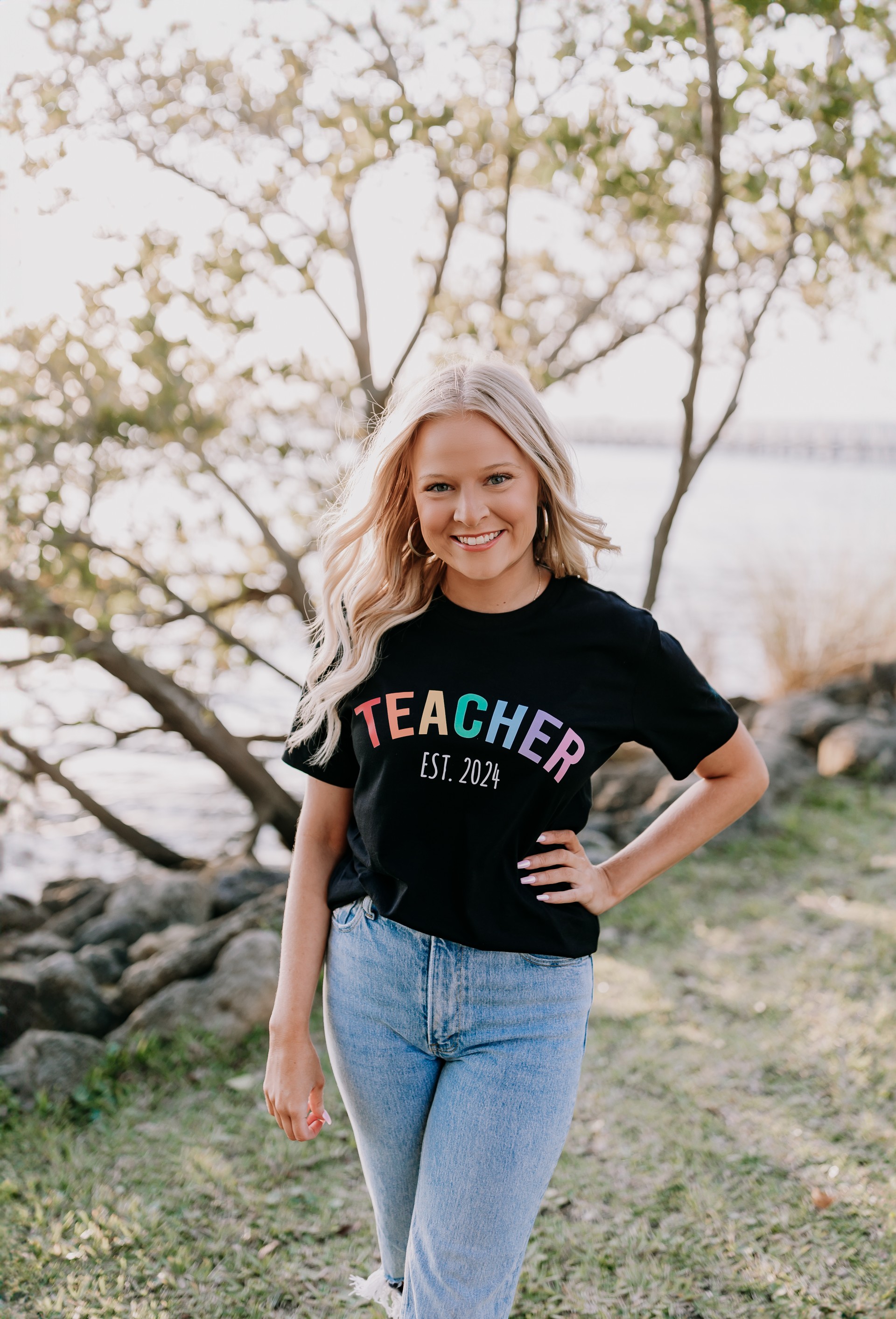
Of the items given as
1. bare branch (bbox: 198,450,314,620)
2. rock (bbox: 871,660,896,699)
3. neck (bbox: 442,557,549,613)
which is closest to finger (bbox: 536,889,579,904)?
neck (bbox: 442,557,549,613)

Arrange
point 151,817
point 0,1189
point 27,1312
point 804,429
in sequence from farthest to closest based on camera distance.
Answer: point 804,429 → point 151,817 → point 0,1189 → point 27,1312

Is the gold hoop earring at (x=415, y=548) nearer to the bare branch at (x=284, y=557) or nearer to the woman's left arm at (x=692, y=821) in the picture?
the woman's left arm at (x=692, y=821)

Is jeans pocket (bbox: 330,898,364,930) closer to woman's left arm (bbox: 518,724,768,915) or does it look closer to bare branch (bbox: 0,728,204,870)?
woman's left arm (bbox: 518,724,768,915)

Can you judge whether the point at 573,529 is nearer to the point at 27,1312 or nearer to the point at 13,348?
the point at 27,1312

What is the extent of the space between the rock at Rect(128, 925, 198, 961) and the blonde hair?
2894mm

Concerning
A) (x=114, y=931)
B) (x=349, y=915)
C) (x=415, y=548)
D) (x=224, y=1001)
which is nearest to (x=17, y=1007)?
(x=224, y=1001)

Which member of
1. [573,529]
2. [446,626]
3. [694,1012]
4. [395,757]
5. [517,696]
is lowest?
[694,1012]

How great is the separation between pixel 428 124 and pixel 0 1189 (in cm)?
416

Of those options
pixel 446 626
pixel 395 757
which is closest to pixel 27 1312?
pixel 395 757

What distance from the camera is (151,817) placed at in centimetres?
776

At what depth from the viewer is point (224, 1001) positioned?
3980mm

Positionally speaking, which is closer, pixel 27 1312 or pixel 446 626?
pixel 446 626

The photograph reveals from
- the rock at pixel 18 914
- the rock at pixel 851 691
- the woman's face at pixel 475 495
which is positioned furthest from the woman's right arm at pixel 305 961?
the rock at pixel 851 691

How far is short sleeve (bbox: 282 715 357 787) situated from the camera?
2.03 meters
